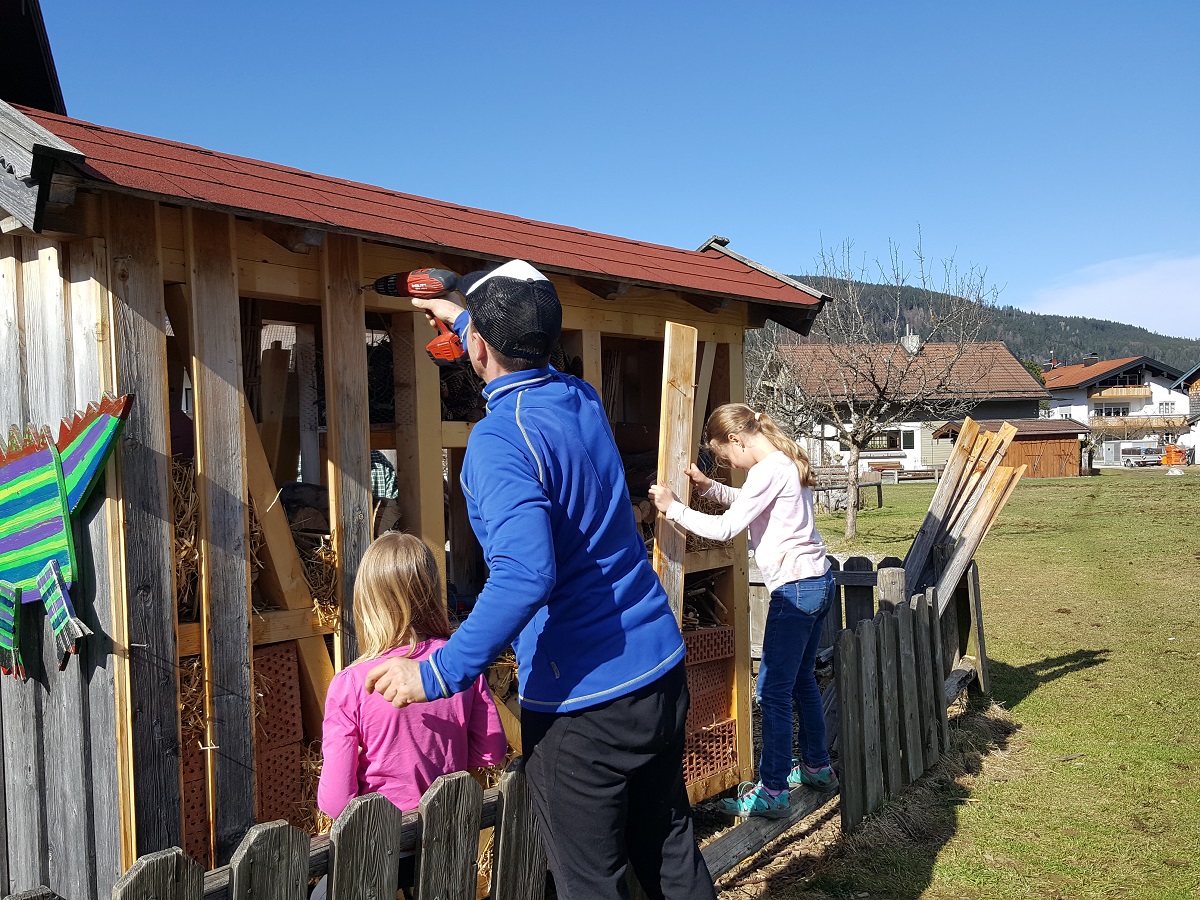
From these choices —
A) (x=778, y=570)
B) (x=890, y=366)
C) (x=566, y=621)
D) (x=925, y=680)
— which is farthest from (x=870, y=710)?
(x=890, y=366)

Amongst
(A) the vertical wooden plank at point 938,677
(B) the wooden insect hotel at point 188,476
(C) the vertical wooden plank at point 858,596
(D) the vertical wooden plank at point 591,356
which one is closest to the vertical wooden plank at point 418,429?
(B) the wooden insect hotel at point 188,476

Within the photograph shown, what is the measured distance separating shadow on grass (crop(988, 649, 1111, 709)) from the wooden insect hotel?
4914 millimetres

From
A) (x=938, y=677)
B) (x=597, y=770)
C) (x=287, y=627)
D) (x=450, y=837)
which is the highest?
(x=287, y=627)

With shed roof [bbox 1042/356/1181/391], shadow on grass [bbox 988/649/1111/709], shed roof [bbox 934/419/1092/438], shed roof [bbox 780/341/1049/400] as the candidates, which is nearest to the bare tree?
shed roof [bbox 780/341/1049/400]

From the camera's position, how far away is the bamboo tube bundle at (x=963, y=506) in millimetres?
7203

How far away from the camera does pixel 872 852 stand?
472 centimetres

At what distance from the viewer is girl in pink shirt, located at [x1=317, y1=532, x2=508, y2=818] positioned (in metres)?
2.63

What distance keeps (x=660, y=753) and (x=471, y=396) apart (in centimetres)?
265

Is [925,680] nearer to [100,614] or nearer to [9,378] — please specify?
[100,614]

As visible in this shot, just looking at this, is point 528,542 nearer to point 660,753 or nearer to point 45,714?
point 660,753

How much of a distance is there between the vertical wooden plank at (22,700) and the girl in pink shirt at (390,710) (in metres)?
1.36

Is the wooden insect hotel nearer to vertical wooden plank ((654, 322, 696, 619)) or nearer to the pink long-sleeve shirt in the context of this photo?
vertical wooden plank ((654, 322, 696, 619))

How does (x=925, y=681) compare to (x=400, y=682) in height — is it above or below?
Result: below

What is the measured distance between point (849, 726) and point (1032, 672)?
456 centimetres
